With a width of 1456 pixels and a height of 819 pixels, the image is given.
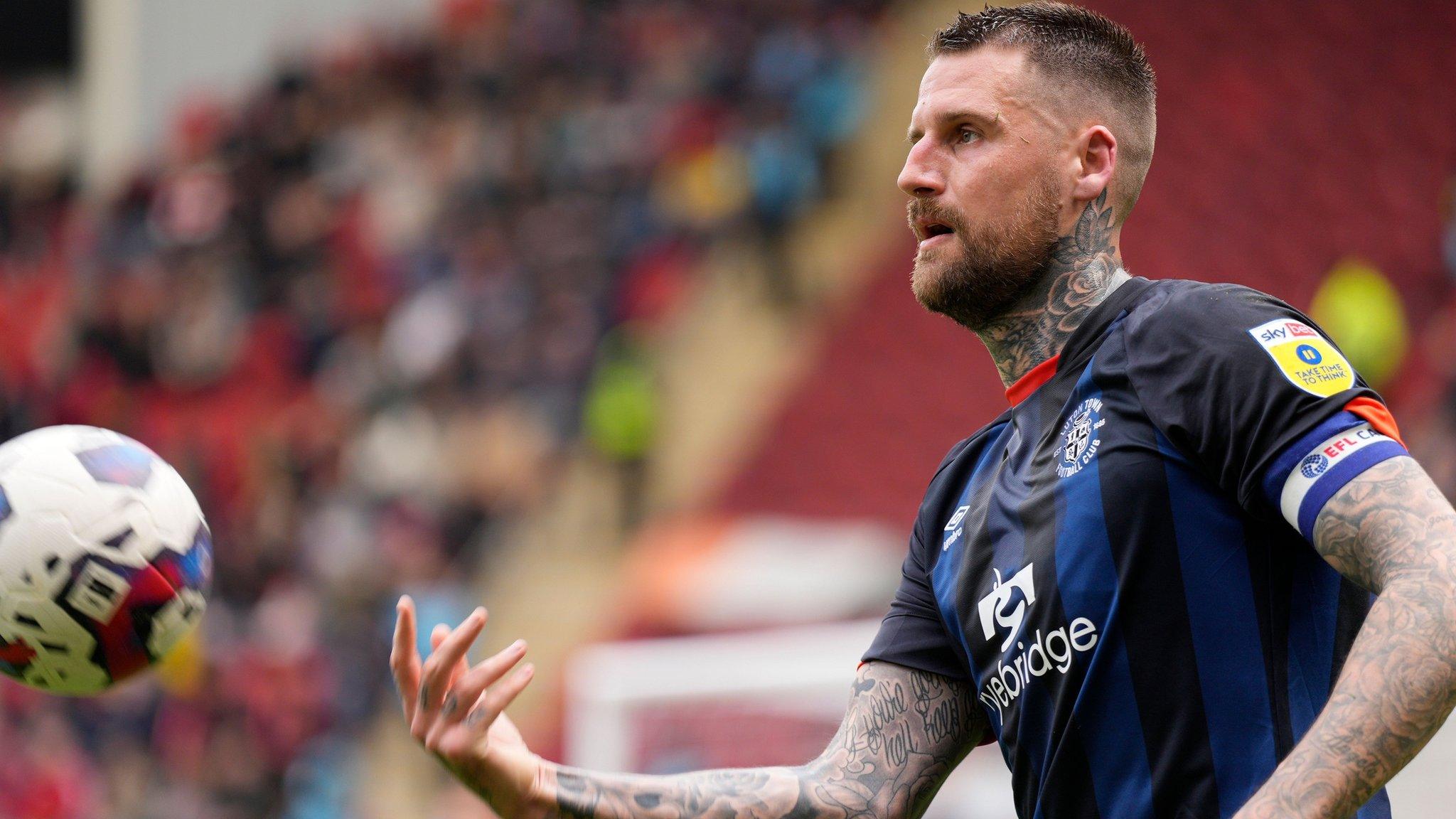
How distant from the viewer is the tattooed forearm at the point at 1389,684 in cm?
192

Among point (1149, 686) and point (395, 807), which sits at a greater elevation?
point (1149, 686)

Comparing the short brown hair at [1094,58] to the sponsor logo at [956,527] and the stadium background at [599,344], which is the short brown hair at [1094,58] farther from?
the stadium background at [599,344]

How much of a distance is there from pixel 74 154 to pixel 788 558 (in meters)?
10.5

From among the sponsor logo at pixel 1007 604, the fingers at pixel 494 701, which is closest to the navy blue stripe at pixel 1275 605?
the sponsor logo at pixel 1007 604

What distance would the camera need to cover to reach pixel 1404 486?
2.01 metres

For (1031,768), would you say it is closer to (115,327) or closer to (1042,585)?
(1042,585)

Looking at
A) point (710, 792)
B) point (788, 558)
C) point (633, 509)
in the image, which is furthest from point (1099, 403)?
point (633, 509)

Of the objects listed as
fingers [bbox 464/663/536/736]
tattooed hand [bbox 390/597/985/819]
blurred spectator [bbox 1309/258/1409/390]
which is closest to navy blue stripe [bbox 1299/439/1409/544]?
tattooed hand [bbox 390/597/985/819]

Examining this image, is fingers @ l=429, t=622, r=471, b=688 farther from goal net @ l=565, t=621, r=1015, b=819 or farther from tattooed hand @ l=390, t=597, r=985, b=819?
goal net @ l=565, t=621, r=1015, b=819

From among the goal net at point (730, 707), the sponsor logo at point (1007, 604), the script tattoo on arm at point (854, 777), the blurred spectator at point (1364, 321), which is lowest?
the goal net at point (730, 707)

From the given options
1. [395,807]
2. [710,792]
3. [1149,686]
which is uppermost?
[1149,686]

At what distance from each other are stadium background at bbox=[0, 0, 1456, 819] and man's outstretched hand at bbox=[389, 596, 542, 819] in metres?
5.60

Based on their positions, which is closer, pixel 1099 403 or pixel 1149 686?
pixel 1149 686

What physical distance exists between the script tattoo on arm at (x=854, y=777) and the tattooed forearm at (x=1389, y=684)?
0.86 meters
